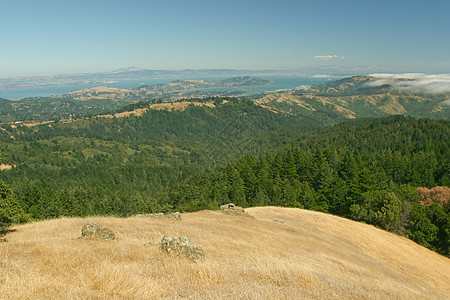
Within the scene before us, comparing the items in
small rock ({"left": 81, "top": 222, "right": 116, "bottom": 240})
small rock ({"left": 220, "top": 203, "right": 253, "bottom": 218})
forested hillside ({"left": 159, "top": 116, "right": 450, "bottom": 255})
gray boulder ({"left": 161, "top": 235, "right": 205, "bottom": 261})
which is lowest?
forested hillside ({"left": 159, "top": 116, "right": 450, "bottom": 255})

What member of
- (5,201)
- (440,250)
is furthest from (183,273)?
(440,250)

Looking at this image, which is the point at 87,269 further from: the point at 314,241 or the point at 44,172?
the point at 44,172

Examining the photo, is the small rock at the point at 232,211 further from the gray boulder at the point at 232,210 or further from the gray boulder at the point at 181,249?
the gray boulder at the point at 181,249

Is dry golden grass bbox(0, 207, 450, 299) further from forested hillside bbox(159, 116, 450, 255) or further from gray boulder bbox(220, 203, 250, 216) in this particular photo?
forested hillside bbox(159, 116, 450, 255)

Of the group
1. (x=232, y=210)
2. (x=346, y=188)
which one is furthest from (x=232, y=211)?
(x=346, y=188)

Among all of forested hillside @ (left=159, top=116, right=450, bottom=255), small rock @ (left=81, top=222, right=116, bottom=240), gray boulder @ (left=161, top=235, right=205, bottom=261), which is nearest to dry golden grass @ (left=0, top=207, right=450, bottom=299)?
gray boulder @ (left=161, top=235, right=205, bottom=261)

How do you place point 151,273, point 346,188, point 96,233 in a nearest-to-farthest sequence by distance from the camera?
1. point 151,273
2. point 96,233
3. point 346,188

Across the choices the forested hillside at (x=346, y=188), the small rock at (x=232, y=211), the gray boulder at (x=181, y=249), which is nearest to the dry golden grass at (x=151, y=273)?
the gray boulder at (x=181, y=249)

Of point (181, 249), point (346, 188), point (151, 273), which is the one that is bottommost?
point (346, 188)

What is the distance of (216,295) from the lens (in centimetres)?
981

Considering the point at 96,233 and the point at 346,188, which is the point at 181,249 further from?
the point at 346,188

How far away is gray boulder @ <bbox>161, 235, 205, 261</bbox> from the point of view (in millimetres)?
14380

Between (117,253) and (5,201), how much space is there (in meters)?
13.5

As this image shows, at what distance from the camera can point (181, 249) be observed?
48.3 feet
